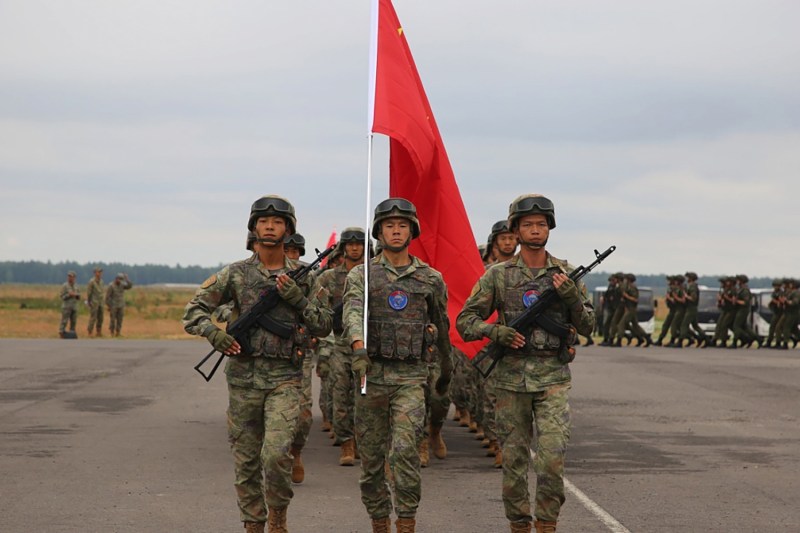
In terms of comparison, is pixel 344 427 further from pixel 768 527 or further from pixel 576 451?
pixel 768 527

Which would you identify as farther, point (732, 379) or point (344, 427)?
point (732, 379)

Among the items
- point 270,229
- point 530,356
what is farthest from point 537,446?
point 270,229

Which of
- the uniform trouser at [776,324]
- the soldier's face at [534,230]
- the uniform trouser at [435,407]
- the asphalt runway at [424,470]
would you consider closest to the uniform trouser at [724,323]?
the uniform trouser at [776,324]

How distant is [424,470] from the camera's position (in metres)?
11.3

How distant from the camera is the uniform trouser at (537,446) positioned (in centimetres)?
753

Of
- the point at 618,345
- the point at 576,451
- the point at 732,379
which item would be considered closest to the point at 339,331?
the point at 576,451

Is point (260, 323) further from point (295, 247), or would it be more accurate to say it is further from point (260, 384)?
point (295, 247)

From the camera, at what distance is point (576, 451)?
12.9 metres

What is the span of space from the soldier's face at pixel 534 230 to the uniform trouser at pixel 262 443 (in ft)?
5.76

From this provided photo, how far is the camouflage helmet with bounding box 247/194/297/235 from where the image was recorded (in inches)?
321

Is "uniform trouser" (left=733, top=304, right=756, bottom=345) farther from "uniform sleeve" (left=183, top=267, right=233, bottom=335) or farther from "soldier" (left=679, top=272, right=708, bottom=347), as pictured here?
"uniform sleeve" (left=183, top=267, right=233, bottom=335)

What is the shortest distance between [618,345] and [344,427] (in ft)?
87.1

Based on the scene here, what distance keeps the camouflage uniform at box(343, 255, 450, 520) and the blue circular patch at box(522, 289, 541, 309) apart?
0.65 m

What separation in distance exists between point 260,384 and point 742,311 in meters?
31.2
